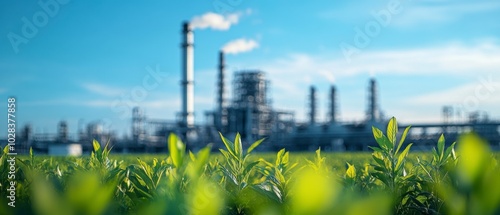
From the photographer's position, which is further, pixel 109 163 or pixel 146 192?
pixel 109 163

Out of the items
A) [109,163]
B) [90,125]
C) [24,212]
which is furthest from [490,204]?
[90,125]

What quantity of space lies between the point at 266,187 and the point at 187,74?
36.9m

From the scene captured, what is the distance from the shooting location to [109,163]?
6.40 ft

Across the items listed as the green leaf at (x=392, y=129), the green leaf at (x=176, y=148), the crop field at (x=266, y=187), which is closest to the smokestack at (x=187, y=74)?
the crop field at (x=266, y=187)

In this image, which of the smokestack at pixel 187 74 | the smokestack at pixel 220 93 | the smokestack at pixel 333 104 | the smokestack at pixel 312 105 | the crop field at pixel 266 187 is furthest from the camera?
the smokestack at pixel 333 104

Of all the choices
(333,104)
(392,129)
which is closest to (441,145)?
(392,129)

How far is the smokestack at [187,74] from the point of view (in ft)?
124

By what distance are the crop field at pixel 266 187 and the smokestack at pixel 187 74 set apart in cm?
3589

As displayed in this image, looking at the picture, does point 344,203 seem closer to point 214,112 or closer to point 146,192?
point 146,192

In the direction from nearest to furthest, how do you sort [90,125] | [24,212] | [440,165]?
[24,212]
[440,165]
[90,125]

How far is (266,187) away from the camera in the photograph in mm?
1416

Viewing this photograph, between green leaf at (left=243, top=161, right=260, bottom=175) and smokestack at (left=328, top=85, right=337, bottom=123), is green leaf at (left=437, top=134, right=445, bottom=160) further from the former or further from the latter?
smokestack at (left=328, top=85, right=337, bottom=123)

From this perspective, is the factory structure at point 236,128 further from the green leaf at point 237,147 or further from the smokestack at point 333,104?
the green leaf at point 237,147

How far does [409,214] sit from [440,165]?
35cm
